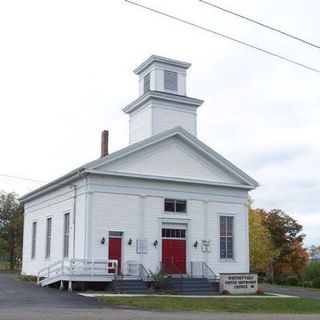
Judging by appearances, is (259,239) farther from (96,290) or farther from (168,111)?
(96,290)

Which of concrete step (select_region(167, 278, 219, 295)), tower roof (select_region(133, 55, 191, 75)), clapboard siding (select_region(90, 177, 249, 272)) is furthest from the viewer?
tower roof (select_region(133, 55, 191, 75))

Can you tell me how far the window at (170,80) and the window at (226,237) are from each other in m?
8.52

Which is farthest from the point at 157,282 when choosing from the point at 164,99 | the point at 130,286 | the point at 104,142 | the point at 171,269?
the point at 164,99

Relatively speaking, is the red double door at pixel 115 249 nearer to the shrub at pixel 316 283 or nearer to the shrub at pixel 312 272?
the shrub at pixel 316 283

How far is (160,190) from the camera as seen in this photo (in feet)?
102

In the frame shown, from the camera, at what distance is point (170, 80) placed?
1387 inches

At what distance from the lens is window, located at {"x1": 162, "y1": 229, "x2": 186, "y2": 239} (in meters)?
31.0

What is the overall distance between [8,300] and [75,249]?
29.4 feet

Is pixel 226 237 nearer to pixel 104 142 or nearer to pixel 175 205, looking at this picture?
pixel 175 205

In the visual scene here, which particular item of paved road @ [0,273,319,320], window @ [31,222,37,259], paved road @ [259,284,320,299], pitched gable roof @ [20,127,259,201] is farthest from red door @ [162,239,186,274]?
window @ [31,222,37,259]

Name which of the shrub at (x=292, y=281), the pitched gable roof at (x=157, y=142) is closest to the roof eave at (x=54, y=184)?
the pitched gable roof at (x=157, y=142)

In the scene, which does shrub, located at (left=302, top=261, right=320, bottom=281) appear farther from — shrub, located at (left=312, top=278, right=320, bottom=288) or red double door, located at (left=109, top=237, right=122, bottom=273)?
red double door, located at (left=109, top=237, right=122, bottom=273)

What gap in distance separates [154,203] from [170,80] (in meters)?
8.53

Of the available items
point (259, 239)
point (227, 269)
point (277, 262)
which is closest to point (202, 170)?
point (227, 269)
